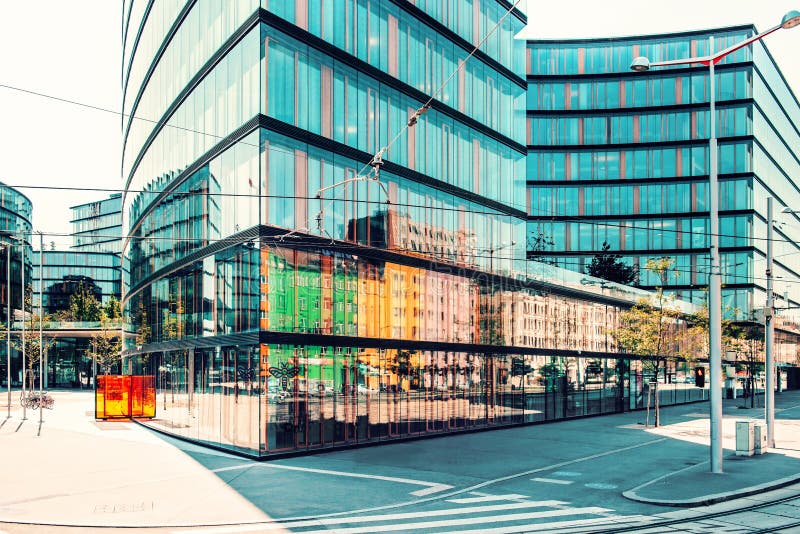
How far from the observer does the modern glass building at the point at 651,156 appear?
83312mm

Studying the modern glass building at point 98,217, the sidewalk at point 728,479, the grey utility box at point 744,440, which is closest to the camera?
the sidewalk at point 728,479

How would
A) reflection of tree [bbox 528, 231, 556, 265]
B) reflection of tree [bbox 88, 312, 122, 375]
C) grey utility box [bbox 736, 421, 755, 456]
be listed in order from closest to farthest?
grey utility box [bbox 736, 421, 755, 456], reflection of tree [bbox 88, 312, 122, 375], reflection of tree [bbox 528, 231, 556, 265]

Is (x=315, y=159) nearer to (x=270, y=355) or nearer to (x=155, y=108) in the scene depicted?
(x=270, y=355)

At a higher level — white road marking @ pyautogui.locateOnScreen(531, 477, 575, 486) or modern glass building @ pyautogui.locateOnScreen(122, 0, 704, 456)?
modern glass building @ pyautogui.locateOnScreen(122, 0, 704, 456)

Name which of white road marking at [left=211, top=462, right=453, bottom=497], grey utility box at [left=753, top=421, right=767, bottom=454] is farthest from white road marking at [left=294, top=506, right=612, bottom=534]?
grey utility box at [left=753, top=421, right=767, bottom=454]

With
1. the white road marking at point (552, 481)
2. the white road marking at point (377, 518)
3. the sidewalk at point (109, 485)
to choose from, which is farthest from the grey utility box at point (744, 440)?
the sidewalk at point (109, 485)

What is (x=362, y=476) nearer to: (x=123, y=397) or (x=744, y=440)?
(x=744, y=440)

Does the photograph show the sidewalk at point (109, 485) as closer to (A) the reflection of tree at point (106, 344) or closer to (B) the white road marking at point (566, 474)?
(B) the white road marking at point (566, 474)

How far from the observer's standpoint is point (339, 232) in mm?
29578

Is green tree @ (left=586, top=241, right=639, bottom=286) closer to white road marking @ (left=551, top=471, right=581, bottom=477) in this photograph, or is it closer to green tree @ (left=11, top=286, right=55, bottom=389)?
green tree @ (left=11, top=286, right=55, bottom=389)

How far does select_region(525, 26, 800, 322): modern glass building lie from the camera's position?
83.3m

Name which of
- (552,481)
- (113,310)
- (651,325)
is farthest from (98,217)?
(552,481)

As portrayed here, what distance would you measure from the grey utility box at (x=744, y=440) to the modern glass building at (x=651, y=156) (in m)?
59.4

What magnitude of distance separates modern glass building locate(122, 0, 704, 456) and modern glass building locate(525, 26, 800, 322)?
4509 cm
